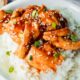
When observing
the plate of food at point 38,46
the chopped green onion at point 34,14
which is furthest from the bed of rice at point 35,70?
the chopped green onion at point 34,14

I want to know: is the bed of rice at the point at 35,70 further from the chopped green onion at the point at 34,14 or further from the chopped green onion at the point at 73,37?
the chopped green onion at the point at 34,14

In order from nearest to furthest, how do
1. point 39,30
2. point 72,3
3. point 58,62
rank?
point 58,62, point 39,30, point 72,3

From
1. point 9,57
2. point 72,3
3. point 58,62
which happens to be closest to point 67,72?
point 58,62

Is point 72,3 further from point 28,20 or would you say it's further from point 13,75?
point 13,75

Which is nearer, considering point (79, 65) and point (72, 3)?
point (79, 65)

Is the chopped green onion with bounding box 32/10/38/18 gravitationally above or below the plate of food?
above

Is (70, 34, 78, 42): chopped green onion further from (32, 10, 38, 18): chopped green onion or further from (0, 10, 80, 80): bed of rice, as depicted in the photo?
(32, 10, 38, 18): chopped green onion

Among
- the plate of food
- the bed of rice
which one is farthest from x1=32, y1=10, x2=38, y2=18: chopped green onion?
the bed of rice

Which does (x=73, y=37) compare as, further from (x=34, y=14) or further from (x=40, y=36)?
(x=34, y=14)
